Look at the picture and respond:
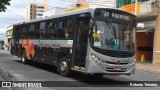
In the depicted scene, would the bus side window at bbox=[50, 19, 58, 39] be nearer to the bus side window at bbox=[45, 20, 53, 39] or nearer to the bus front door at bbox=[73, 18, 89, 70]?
the bus side window at bbox=[45, 20, 53, 39]

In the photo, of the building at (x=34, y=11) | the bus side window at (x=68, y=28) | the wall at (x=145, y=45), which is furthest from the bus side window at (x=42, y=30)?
the building at (x=34, y=11)

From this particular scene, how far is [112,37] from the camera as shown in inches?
580

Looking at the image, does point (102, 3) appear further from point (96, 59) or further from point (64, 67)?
point (96, 59)

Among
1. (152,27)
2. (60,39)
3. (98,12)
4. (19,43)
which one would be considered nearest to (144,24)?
(152,27)

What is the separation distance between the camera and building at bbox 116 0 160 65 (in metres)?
33.9

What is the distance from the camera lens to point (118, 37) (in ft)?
49.0

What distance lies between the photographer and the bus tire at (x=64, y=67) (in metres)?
16.6

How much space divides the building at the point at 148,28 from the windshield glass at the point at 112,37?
62.3 ft

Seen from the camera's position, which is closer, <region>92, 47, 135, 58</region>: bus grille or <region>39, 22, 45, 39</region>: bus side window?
<region>92, 47, 135, 58</region>: bus grille

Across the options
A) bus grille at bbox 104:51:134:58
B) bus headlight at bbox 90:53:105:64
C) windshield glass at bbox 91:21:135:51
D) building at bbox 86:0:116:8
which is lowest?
bus headlight at bbox 90:53:105:64

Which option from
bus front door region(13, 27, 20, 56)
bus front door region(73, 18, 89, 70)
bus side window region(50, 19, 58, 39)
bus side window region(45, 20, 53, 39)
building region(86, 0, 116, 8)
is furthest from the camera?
building region(86, 0, 116, 8)

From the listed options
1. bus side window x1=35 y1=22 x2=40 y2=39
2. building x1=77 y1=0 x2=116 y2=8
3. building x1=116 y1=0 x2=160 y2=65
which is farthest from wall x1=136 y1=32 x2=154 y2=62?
bus side window x1=35 y1=22 x2=40 y2=39

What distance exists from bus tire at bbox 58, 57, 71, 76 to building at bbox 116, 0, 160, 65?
1810 centimetres

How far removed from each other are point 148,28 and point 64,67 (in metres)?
20.3
